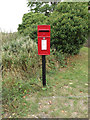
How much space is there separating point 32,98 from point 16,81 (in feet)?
2.36

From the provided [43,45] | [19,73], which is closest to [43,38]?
[43,45]

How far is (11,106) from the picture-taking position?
8.12 ft

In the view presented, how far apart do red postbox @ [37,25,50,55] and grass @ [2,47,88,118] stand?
3.21 feet

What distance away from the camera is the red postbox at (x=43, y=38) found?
2879mm

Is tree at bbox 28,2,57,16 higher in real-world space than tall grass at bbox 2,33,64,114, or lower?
higher

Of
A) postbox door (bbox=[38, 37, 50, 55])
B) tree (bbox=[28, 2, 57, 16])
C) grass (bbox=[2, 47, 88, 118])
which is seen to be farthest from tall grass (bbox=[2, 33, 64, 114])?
tree (bbox=[28, 2, 57, 16])

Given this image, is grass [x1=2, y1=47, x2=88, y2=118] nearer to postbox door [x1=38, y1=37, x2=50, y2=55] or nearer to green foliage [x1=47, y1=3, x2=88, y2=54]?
postbox door [x1=38, y1=37, x2=50, y2=55]

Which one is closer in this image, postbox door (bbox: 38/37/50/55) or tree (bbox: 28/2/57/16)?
postbox door (bbox: 38/37/50/55)

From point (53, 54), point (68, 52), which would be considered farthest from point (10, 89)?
point (68, 52)

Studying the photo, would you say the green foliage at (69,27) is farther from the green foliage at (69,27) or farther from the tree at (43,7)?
the tree at (43,7)

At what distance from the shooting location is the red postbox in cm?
288

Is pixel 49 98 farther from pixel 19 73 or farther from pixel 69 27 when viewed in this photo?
pixel 69 27

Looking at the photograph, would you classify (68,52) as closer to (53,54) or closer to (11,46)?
(53,54)

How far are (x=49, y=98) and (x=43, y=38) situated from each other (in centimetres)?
143
